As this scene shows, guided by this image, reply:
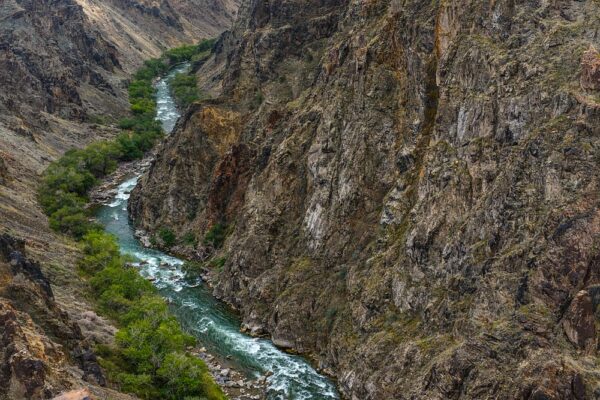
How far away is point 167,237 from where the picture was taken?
309 feet

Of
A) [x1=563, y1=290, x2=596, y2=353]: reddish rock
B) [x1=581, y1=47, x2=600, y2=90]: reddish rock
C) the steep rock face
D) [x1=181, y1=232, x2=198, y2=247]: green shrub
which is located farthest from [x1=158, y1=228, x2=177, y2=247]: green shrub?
[x1=563, y1=290, x2=596, y2=353]: reddish rock

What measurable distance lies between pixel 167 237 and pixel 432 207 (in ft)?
150

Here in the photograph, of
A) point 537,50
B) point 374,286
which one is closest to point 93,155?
point 374,286

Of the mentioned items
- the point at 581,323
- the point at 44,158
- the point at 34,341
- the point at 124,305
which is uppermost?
the point at 581,323

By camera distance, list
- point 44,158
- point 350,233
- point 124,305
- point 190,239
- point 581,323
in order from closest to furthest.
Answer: point 581,323, point 350,233, point 124,305, point 190,239, point 44,158

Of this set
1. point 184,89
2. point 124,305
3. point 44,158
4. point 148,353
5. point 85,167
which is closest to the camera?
point 148,353

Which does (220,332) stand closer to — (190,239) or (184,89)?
(190,239)

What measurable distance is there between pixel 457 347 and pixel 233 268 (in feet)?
116

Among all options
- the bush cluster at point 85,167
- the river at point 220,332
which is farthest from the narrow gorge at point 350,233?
the bush cluster at point 85,167

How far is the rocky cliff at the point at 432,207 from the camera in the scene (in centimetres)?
4675

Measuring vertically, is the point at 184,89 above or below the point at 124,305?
above

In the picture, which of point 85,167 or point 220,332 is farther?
point 85,167

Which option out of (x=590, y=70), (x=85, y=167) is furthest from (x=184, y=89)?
(x=590, y=70)

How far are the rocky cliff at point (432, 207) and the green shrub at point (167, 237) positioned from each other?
5.26 ft
